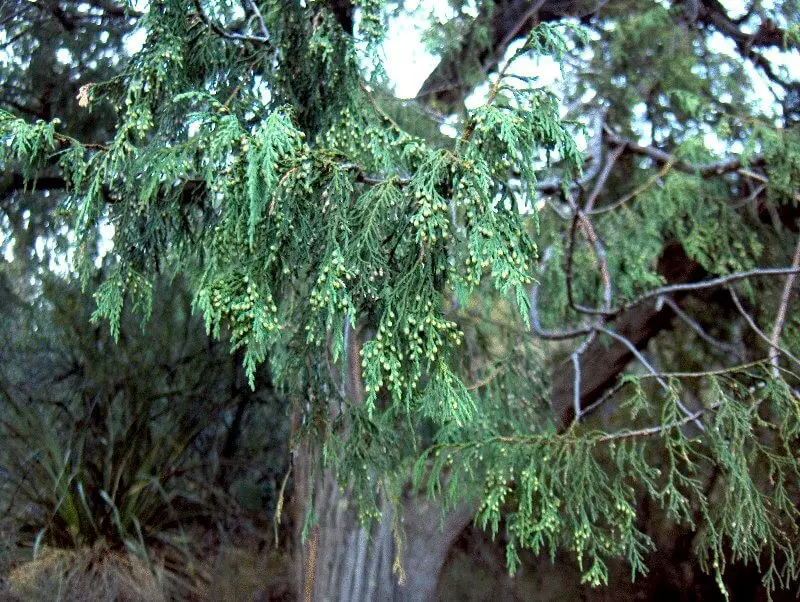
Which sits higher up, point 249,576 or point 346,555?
point 346,555

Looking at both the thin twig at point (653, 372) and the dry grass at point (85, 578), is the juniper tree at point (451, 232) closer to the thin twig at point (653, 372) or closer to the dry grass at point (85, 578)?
the thin twig at point (653, 372)

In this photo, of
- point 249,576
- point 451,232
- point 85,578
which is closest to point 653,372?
point 451,232

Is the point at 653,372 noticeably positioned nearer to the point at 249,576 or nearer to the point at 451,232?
the point at 451,232

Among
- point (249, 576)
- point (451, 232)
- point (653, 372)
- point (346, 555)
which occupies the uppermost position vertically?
point (451, 232)

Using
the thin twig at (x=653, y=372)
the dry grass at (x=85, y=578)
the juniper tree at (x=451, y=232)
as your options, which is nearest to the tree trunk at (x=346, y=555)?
the juniper tree at (x=451, y=232)

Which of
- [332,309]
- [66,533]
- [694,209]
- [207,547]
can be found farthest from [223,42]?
[207,547]

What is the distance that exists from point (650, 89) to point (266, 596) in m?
4.69

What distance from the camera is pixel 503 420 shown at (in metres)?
4.04

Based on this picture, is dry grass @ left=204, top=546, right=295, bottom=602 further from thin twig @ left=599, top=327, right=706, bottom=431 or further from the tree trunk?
thin twig @ left=599, top=327, right=706, bottom=431

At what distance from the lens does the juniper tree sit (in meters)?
2.50

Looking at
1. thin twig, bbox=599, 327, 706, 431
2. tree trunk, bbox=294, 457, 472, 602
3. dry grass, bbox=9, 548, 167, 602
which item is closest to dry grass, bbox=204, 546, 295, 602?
dry grass, bbox=9, 548, 167, 602

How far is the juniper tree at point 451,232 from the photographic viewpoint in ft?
8.21

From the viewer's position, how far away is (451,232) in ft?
8.61

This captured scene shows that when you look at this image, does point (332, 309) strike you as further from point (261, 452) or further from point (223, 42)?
point (261, 452)
